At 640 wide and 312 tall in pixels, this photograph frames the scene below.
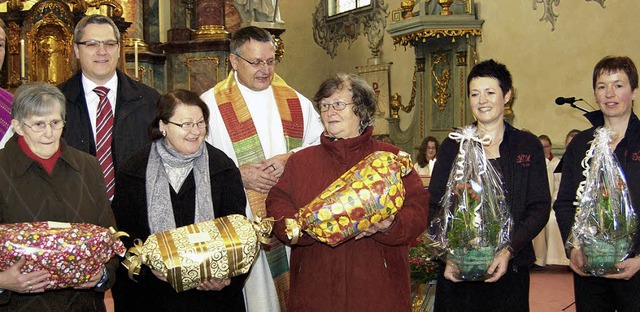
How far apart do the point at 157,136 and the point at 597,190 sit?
185 cm

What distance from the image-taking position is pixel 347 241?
3.08 m

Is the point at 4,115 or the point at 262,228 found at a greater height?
the point at 4,115

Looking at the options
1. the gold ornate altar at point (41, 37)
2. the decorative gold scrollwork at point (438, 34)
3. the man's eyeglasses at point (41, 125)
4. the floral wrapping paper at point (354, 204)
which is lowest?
the floral wrapping paper at point (354, 204)

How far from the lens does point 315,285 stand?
307 centimetres

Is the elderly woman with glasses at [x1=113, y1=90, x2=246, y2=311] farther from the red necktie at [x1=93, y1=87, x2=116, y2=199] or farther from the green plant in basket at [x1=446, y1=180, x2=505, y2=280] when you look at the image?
the green plant in basket at [x1=446, y1=180, x2=505, y2=280]

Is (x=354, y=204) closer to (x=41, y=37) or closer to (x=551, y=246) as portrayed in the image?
(x=41, y=37)

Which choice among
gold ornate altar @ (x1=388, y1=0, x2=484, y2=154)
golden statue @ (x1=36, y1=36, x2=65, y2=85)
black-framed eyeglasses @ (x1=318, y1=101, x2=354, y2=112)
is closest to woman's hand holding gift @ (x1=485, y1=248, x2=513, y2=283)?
black-framed eyeglasses @ (x1=318, y1=101, x2=354, y2=112)

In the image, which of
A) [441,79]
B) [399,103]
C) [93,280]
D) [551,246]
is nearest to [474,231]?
[93,280]

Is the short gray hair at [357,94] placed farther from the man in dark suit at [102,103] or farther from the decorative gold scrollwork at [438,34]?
the decorative gold scrollwork at [438,34]

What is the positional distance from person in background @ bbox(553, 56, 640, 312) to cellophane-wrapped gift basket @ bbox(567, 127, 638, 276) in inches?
3.8

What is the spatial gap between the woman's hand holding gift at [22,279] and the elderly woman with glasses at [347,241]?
0.89 m

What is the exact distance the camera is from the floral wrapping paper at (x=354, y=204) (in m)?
2.77

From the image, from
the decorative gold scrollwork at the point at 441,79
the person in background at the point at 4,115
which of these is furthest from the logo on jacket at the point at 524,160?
the decorative gold scrollwork at the point at 441,79

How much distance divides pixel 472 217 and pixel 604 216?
58 centimetres
